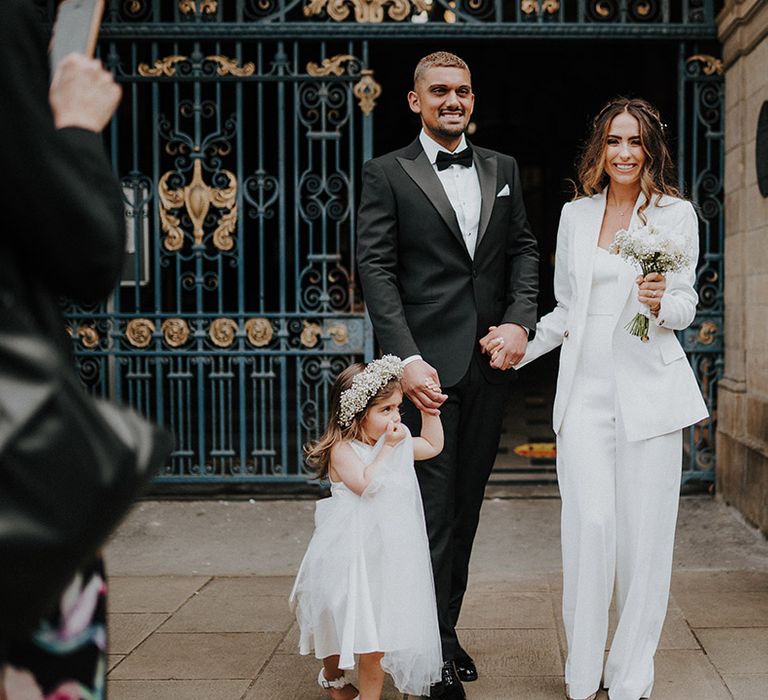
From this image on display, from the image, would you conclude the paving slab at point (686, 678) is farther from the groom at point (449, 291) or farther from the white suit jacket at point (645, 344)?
the white suit jacket at point (645, 344)

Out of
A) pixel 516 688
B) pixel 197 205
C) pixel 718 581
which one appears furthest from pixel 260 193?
pixel 516 688

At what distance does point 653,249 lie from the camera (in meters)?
3.68

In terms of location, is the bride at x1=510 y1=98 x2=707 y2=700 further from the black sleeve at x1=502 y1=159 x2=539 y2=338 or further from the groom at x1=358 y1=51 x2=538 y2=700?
the groom at x1=358 y1=51 x2=538 y2=700

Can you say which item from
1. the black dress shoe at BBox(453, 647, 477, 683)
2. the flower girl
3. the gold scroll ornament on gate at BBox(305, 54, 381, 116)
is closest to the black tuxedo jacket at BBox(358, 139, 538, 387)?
the flower girl

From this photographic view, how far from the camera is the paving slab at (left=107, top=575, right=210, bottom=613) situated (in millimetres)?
5249

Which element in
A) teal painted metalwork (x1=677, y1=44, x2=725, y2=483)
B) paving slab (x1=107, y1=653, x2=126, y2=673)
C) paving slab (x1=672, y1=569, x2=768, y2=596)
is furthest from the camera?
teal painted metalwork (x1=677, y1=44, x2=725, y2=483)

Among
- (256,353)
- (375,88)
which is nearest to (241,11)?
(375,88)

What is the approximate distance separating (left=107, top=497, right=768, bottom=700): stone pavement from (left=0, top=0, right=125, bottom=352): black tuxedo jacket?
2768 mm

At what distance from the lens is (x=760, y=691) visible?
398 cm

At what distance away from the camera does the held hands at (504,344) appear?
407cm

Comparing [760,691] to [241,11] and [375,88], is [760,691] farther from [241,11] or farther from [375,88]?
[241,11]

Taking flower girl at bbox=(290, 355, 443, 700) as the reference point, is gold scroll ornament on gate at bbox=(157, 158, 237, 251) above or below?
above

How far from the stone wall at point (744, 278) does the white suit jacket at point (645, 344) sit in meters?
2.64

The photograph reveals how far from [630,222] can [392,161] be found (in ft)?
3.15
